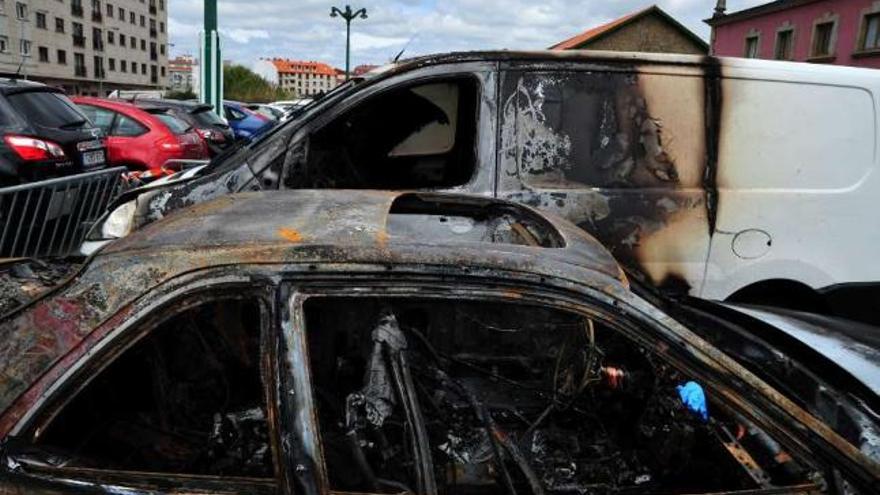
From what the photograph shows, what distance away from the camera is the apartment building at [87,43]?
165ft

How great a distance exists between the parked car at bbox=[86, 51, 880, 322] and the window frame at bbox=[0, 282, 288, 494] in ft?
6.90

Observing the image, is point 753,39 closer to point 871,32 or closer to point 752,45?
point 752,45

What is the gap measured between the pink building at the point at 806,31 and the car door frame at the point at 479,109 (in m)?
27.2

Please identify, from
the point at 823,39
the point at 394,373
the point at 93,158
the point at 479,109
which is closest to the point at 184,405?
the point at 394,373

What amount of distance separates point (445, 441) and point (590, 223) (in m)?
1.95

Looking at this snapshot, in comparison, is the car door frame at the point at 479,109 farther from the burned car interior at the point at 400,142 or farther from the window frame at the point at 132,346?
the window frame at the point at 132,346

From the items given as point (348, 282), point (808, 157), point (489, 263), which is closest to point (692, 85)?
point (808, 157)

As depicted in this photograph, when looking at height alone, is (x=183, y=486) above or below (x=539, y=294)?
below

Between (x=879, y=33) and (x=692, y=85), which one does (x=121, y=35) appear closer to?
(x=879, y=33)

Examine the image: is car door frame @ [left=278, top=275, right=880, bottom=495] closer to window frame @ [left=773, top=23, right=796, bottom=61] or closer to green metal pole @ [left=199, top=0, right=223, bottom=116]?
green metal pole @ [left=199, top=0, right=223, bottom=116]

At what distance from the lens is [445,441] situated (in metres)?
2.20

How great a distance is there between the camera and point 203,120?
12219 millimetres

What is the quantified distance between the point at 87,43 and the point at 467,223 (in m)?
68.6

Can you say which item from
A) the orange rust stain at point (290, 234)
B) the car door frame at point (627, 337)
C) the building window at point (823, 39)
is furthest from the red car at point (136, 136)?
the building window at point (823, 39)
